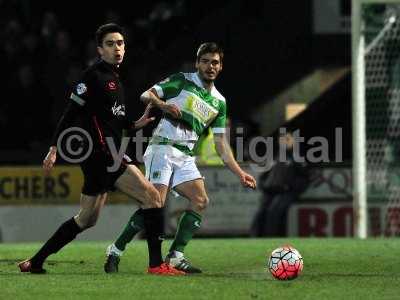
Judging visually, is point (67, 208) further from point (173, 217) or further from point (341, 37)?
point (341, 37)

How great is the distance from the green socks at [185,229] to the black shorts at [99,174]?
0.88 meters

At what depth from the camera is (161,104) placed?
9.23 m

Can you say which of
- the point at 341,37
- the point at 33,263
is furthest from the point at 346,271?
the point at 341,37

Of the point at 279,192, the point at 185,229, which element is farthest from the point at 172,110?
the point at 279,192

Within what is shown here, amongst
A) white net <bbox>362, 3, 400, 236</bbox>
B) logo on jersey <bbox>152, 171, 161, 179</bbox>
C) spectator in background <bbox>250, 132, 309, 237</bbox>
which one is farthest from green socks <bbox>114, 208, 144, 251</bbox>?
white net <bbox>362, 3, 400, 236</bbox>

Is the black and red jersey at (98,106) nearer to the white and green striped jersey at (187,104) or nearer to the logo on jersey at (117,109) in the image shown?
the logo on jersey at (117,109)

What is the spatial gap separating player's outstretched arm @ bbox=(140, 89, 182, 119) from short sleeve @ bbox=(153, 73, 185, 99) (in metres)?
0.08

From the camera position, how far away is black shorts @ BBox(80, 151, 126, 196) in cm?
898

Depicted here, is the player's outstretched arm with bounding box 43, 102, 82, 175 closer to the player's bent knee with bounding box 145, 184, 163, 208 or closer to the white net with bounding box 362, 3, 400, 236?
the player's bent knee with bounding box 145, 184, 163, 208

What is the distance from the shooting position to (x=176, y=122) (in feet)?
31.5

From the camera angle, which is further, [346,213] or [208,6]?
[208,6]

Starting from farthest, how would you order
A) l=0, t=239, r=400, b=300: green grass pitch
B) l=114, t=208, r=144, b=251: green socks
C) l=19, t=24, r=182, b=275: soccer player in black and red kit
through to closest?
1. l=114, t=208, r=144, b=251: green socks
2. l=19, t=24, r=182, b=275: soccer player in black and red kit
3. l=0, t=239, r=400, b=300: green grass pitch

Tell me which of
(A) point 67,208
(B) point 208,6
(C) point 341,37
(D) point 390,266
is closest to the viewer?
(D) point 390,266

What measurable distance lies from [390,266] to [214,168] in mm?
6717
